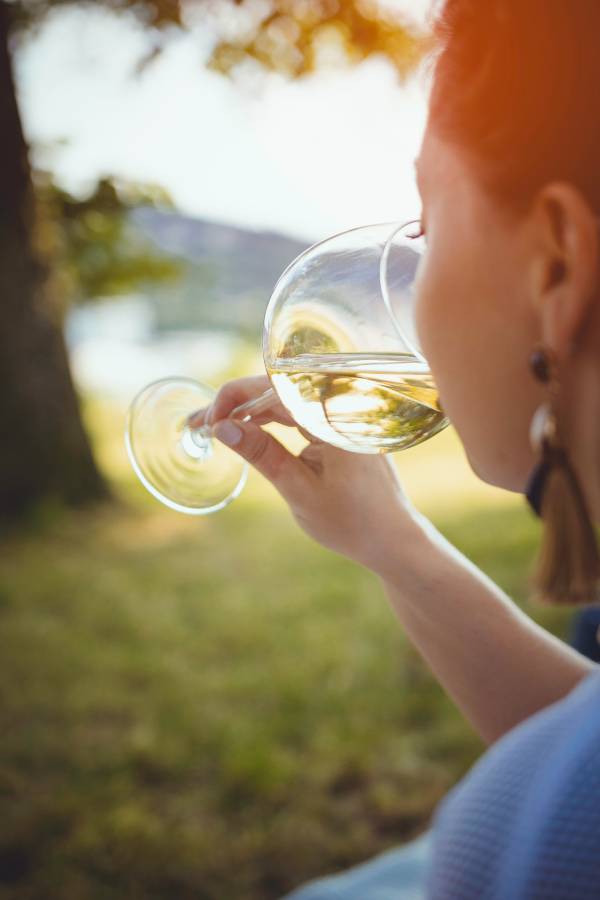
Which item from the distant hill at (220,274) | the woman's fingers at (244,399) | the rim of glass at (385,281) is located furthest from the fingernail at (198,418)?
the distant hill at (220,274)

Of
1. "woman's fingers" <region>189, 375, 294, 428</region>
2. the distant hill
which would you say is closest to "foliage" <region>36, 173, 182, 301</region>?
the distant hill

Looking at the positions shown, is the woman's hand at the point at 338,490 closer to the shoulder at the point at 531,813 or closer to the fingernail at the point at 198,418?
the fingernail at the point at 198,418

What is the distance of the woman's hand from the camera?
0.91 meters

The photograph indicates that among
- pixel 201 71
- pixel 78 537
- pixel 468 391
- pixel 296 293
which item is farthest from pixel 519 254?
pixel 201 71

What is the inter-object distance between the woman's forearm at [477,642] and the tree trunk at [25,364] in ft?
11.2

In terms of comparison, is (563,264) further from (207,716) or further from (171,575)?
(171,575)

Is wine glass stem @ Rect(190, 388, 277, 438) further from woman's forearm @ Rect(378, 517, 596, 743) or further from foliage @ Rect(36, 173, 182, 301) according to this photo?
foliage @ Rect(36, 173, 182, 301)

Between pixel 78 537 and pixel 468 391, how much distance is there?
3.51 meters

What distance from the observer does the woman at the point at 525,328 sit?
51cm

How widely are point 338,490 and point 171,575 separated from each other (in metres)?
2.66

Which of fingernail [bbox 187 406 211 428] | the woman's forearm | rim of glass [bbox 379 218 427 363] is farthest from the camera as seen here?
fingernail [bbox 187 406 211 428]

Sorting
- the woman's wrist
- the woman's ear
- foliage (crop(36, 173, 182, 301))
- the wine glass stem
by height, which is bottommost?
foliage (crop(36, 173, 182, 301))

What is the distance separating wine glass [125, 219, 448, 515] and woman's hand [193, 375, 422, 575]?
63 millimetres

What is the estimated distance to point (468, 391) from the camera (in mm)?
584
